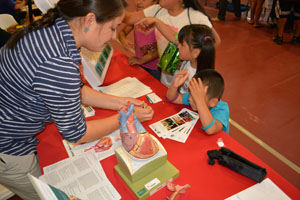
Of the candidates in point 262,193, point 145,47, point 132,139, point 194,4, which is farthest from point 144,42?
point 262,193

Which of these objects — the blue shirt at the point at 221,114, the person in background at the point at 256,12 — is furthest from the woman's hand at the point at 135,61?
the person in background at the point at 256,12

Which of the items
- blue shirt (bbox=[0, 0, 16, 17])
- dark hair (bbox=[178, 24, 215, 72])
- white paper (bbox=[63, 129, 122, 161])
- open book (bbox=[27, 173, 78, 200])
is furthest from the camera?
blue shirt (bbox=[0, 0, 16, 17])

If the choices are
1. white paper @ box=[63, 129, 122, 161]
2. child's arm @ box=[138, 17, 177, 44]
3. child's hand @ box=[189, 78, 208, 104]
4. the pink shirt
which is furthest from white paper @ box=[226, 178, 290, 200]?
the pink shirt

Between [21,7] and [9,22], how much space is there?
2.08m

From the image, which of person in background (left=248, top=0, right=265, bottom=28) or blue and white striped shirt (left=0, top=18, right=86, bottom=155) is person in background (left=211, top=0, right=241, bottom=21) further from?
blue and white striped shirt (left=0, top=18, right=86, bottom=155)

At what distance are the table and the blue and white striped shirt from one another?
0.27m

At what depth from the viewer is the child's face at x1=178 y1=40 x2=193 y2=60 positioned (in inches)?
71.4

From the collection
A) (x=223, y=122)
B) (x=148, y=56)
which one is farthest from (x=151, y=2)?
(x=223, y=122)

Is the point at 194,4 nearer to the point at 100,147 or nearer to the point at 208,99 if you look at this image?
the point at 208,99

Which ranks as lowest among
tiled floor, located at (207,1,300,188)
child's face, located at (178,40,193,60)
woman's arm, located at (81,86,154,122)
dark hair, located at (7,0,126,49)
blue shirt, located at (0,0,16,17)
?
tiled floor, located at (207,1,300,188)

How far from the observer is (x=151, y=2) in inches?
94.1

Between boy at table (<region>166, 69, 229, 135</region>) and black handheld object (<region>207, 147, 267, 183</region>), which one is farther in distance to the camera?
boy at table (<region>166, 69, 229, 135</region>)

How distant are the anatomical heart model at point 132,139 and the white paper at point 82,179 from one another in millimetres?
230

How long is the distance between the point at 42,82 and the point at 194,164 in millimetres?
858
